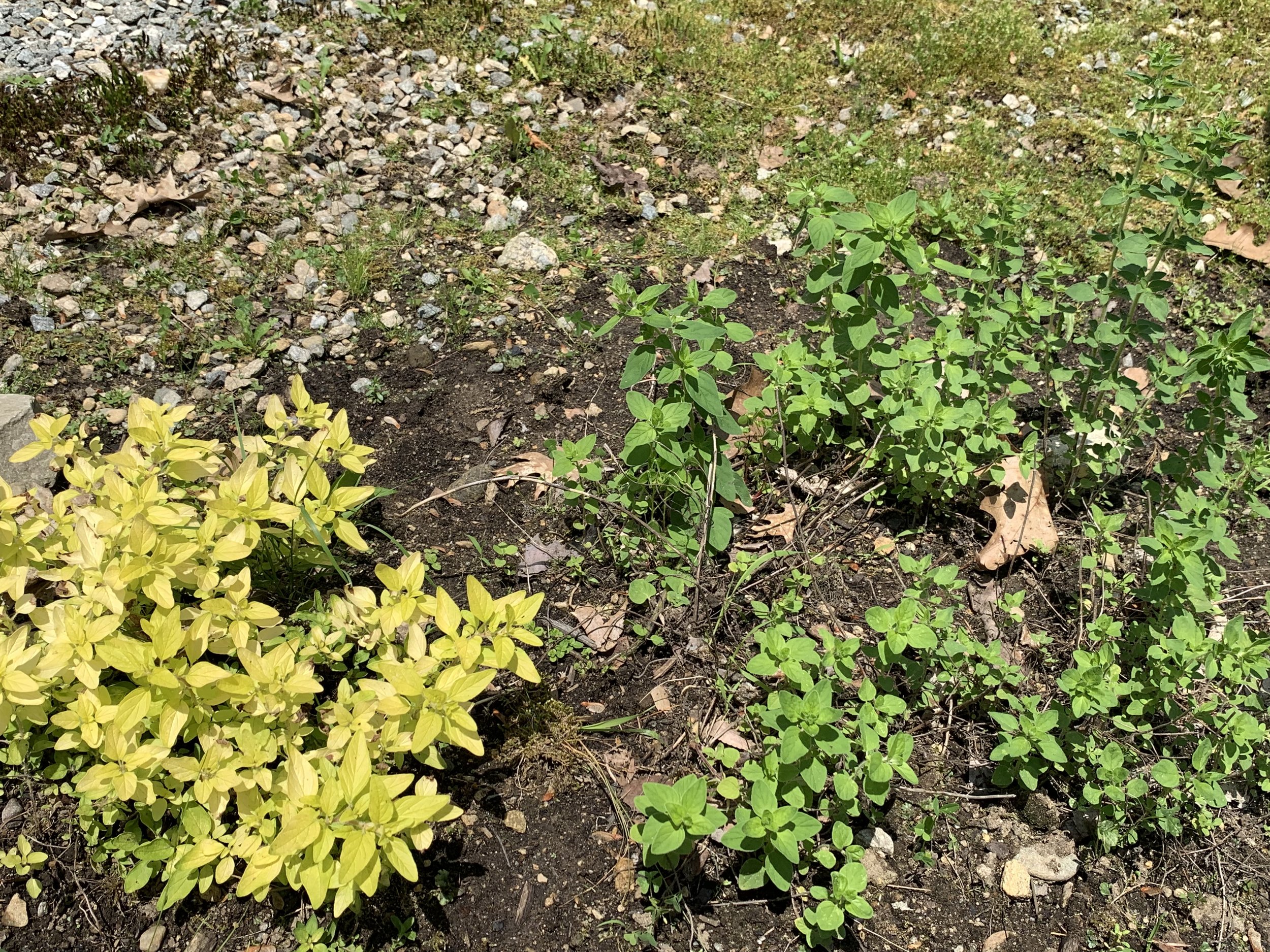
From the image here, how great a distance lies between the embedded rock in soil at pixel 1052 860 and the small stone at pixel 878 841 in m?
0.32

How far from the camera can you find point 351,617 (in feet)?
7.88

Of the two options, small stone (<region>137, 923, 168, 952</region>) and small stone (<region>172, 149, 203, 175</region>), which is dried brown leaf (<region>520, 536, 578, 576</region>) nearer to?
small stone (<region>137, 923, 168, 952</region>)

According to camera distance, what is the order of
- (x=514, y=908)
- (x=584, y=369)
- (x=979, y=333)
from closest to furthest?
1. (x=514, y=908)
2. (x=979, y=333)
3. (x=584, y=369)

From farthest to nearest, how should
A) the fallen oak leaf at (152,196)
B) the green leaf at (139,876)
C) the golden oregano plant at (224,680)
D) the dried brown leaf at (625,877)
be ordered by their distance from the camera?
the fallen oak leaf at (152,196), the dried brown leaf at (625,877), the green leaf at (139,876), the golden oregano plant at (224,680)

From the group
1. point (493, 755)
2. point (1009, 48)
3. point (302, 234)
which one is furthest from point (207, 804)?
point (1009, 48)

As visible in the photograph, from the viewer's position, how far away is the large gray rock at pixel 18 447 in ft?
9.84

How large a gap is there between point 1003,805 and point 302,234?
364 cm

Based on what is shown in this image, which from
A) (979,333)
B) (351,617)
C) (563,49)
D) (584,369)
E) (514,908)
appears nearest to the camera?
(514,908)

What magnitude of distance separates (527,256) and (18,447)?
2.11 meters

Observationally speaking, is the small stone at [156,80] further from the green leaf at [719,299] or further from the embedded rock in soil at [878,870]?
the embedded rock in soil at [878,870]

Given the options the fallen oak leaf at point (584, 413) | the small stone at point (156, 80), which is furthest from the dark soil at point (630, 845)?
the small stone at point (156, 80)

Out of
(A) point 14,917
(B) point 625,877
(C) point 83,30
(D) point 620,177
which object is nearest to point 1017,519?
(B) point 625,877

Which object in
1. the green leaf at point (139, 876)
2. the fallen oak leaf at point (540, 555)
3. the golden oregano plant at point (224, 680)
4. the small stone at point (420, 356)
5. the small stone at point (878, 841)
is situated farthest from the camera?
the small stone at point (420, 356)

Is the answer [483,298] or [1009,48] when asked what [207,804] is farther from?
[1009,48]
